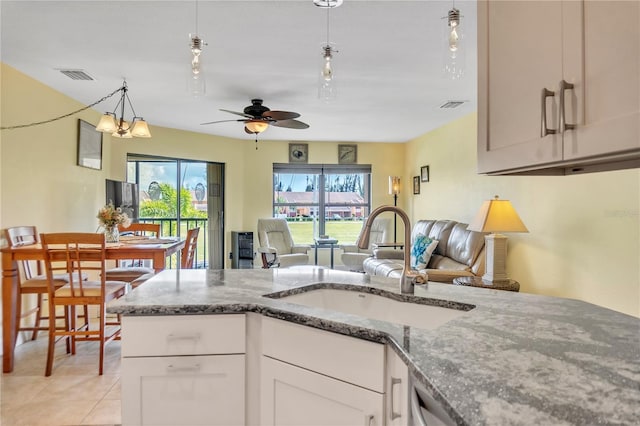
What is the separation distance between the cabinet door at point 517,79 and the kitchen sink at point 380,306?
56cm

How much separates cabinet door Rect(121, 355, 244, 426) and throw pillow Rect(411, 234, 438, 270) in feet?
11.3

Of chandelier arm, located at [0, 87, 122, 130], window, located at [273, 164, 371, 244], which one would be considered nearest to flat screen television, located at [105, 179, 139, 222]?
chandelier arm, located at [0, 87, 122, 130]

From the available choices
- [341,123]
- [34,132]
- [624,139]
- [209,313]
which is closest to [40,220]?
[34,132]

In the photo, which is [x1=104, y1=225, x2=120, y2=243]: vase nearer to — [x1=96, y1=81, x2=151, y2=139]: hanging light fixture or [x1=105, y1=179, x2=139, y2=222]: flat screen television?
[x1=96, y1=81, x2=151, y2=139]: hanging light fixture

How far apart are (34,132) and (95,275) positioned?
173 cm

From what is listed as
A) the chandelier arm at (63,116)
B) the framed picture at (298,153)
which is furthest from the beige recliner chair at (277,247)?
the chandelier arm at (63,116)

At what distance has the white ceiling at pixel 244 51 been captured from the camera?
226cm

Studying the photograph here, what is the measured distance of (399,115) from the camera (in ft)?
15.7

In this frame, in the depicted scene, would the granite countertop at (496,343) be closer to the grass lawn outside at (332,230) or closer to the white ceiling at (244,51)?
the white ceiling at (244,51)

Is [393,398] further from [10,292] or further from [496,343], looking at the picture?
[10,292]

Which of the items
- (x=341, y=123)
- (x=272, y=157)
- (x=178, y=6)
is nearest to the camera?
(x=178, y=6)

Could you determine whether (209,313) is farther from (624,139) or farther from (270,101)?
(270,101)

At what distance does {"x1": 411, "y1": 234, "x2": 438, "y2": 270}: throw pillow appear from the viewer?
4523 mm

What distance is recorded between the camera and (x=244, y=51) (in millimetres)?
2830
